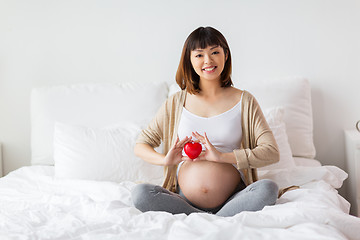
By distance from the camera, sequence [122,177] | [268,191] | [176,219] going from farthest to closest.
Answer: [122,177], [268,191], [176,219]

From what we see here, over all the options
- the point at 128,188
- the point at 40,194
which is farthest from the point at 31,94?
the point at 128,188

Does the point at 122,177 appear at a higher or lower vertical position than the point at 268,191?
lower

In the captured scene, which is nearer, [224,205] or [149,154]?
[224,205]

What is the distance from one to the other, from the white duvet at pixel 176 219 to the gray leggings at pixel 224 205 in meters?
0.05

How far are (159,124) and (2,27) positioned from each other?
1509 millimetres

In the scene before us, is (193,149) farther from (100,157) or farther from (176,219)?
(100,157)

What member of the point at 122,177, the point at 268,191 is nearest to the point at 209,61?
the point at 268,191

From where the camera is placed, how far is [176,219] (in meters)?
1.43

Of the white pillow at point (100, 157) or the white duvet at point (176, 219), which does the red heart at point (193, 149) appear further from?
the white pillow at point (100, 157)

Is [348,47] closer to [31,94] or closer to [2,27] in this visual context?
[31,94]

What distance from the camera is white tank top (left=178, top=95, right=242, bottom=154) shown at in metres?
1.82

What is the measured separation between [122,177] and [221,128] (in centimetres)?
64

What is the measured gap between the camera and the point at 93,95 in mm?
2641

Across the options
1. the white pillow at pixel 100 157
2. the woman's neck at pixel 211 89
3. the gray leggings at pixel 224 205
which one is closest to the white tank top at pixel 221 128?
the woman's neck at pixel 211 89
